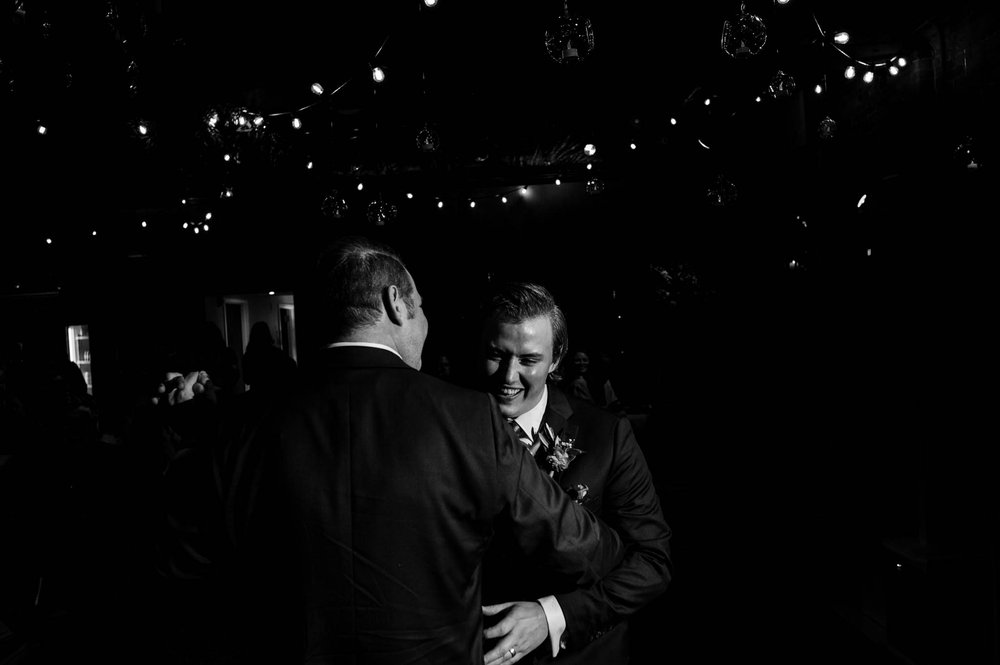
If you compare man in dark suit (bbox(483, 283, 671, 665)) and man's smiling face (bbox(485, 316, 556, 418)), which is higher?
man's smiling face (bbox(485, 316, 556, 418))

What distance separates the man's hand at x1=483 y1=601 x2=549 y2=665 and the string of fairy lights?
1914 millimetres

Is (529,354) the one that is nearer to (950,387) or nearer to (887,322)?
(950,387)

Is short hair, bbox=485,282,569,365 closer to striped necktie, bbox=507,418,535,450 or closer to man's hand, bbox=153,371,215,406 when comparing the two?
striped necktie, bbox=507,418,535,450

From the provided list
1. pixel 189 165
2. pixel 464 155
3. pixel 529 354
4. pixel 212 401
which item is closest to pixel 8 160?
pixel 189 165

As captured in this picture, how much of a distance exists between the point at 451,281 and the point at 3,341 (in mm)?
8835

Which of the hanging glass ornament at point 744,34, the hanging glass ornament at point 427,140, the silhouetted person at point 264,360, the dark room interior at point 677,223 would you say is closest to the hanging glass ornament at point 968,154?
the dark room interior at point 677,223

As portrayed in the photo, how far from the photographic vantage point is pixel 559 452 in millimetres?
1842

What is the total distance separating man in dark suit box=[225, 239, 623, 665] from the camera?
4.16 feet

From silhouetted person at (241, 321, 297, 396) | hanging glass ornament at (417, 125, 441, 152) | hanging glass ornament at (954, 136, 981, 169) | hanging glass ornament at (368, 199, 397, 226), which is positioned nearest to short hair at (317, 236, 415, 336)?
hanging glass ornament at (417, 125, 441, 152)

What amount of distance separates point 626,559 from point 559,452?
1.08 ft

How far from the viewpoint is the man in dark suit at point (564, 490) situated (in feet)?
5.40

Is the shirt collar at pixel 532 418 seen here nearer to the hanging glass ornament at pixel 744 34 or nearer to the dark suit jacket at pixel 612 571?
the dark suit jacket at pixel 612 571

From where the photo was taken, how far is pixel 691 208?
9.38 m

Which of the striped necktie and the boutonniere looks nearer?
the boutonniere
